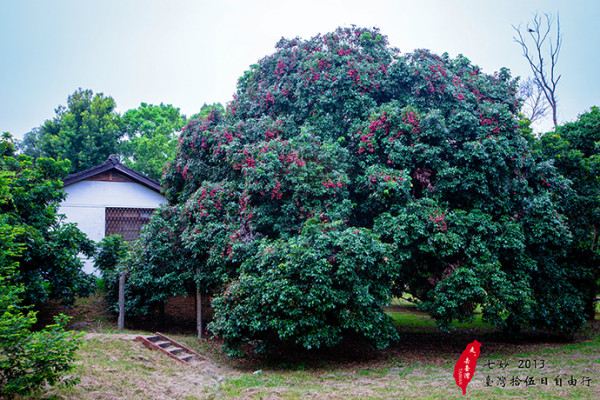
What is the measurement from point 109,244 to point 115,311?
2281mm

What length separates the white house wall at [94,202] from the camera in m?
14.9

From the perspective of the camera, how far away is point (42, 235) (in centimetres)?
1045

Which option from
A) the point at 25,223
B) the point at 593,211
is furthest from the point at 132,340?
the point at 593,211

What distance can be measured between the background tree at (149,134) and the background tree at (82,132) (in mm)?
1975

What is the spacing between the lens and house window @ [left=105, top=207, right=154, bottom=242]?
51.0 feet

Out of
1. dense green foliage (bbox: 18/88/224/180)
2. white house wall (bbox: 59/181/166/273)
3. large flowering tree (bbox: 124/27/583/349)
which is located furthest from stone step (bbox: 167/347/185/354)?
dense green foliage (bbox: 18/88/224/180)

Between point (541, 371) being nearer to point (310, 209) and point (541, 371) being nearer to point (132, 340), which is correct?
point (310, 209)

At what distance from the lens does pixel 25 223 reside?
33.6 ft

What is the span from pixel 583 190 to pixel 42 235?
1514cm

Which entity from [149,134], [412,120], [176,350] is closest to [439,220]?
[412,120]

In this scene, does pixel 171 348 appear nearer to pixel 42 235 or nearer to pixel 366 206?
pixel 42 235

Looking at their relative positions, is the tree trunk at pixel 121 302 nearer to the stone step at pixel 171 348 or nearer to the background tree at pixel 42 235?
the background tree at pixel 42 235

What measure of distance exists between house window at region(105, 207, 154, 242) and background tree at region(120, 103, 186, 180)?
29.8ft

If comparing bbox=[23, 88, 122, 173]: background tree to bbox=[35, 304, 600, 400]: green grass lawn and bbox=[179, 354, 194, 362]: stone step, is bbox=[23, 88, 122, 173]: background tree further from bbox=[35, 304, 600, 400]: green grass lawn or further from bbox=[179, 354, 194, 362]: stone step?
bbox=[179, 354, 194, 362]: stone step
